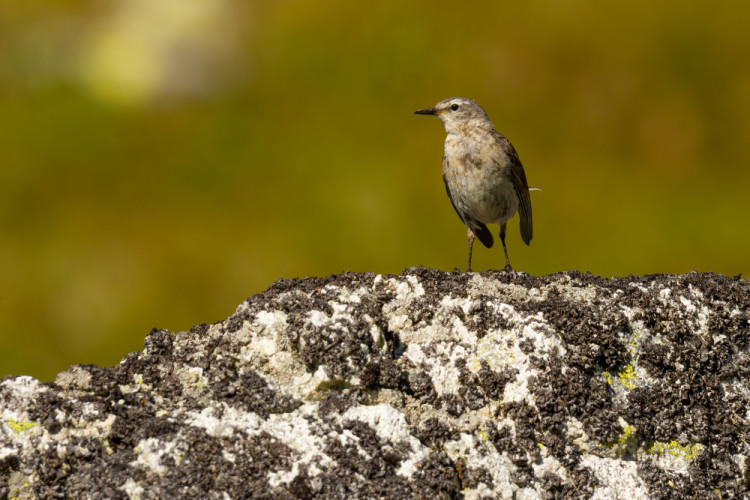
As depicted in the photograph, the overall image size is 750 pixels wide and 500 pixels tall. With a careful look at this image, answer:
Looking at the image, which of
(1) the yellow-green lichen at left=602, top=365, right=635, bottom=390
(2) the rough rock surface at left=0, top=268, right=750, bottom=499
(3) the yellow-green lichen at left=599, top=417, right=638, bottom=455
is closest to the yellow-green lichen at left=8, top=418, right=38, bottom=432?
(2) the rough rock surface at left=0, top=268, right=750, bottom=499

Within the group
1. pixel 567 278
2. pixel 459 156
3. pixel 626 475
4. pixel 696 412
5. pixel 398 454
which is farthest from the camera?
pixel 459 156

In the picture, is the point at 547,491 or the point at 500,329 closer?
the point at 547,491

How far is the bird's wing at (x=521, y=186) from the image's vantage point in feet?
26.6

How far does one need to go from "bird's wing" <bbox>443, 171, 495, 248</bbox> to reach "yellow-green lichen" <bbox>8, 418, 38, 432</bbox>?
18.7 ft

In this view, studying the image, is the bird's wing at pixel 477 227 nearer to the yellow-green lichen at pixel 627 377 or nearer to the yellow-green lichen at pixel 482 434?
the yellow-green lichen at pixel 627 377

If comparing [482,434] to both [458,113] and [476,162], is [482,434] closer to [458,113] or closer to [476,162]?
[476,162]

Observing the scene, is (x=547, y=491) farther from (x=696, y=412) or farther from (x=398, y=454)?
(x=696, y=412)

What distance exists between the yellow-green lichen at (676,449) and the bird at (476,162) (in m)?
4.26

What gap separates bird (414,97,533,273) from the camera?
315 inches

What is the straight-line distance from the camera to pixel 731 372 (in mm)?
4121

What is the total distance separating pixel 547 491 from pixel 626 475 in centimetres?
43

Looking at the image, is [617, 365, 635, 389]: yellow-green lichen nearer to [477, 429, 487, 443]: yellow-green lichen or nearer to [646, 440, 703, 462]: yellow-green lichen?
[646, 440, 703, 462]: yellow-green lichen

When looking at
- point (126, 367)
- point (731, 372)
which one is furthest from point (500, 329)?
point (126, 367)

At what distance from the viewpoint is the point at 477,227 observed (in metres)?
8.60
